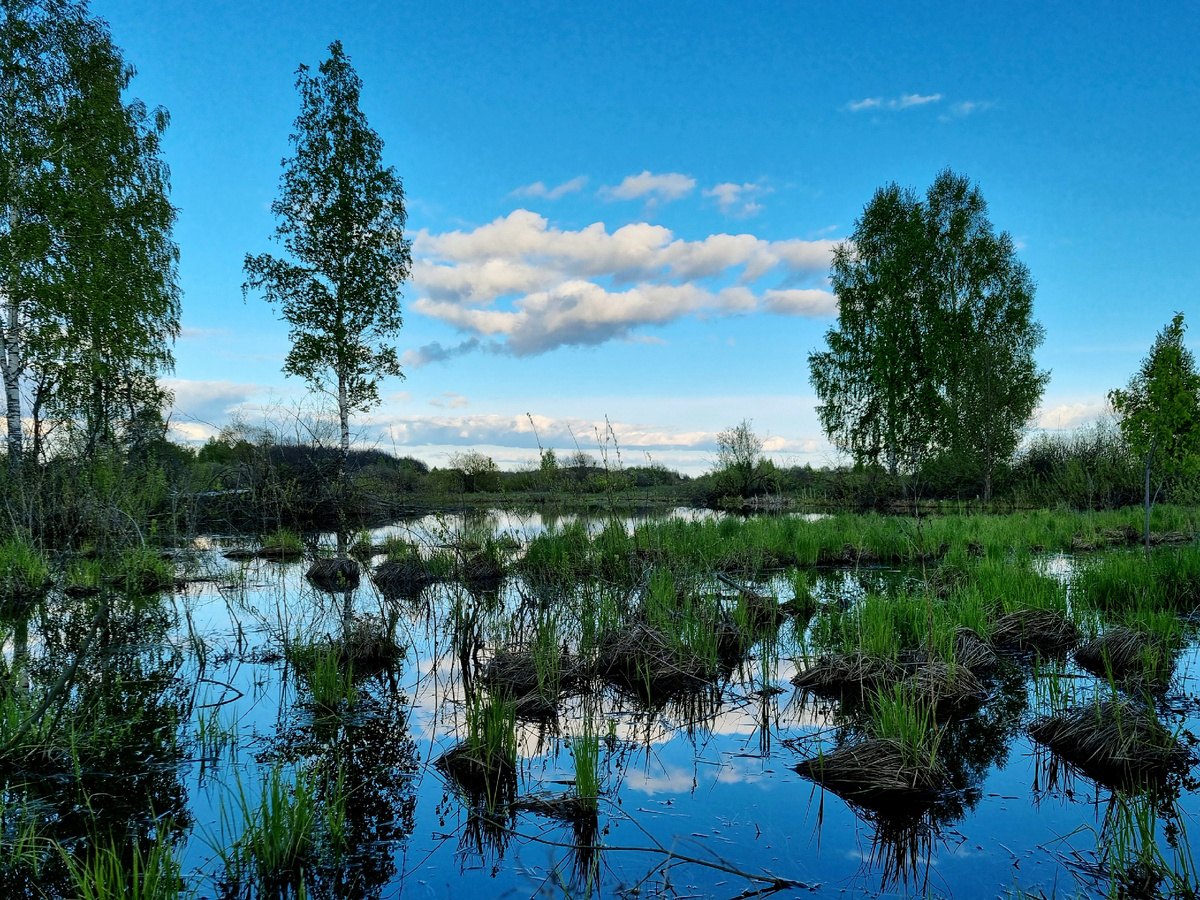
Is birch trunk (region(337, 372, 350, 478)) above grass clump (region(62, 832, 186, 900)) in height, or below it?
above

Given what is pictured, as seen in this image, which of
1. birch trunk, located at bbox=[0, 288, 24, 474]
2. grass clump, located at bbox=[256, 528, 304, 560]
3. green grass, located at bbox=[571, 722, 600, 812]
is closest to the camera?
green grass, located at bbox=[571, 722, 600, 812]

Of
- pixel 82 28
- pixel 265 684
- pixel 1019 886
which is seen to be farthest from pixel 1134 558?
pixel 82 28

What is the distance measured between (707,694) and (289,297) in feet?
63.3

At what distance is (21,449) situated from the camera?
14.5m

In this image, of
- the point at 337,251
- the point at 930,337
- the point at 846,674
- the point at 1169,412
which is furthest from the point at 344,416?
the point at 930,337

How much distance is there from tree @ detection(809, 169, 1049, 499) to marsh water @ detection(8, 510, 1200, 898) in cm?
2258

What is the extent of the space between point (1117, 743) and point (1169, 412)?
7400 mm

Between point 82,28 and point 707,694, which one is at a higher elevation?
point 82,28

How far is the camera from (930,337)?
27.3 m

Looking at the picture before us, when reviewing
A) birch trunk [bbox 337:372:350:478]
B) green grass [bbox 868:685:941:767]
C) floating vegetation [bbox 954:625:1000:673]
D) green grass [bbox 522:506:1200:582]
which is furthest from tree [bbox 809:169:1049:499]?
green grass [bbox 868:685:941:767]

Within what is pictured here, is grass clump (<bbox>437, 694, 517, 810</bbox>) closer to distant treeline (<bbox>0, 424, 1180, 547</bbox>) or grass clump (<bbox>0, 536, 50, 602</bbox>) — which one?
distant treeline (<bbox>0, 424, 1180, 547</bbox>)

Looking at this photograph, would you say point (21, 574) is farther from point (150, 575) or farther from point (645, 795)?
point (645, 795)

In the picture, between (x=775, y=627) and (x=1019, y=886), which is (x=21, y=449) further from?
(x=1019, y=886)

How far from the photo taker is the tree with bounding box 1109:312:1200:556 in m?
9.60
